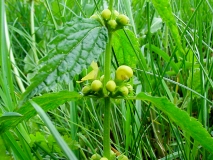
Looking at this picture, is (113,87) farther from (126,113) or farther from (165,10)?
(126,113)

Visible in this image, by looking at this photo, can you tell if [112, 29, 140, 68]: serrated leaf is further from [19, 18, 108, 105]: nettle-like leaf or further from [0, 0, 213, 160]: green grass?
[19, 18, 108, 105]: nettle-like leaf

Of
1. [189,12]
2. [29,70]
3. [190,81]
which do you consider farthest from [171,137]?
[189,12]

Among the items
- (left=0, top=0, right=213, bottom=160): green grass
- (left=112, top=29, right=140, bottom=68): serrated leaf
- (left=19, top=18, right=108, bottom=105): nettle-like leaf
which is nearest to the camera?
(left=19, top=18, right=108, bottom=105): nettle-like leaf

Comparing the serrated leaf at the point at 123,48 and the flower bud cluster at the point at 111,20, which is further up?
the flower bud cluster at the point at 111,20

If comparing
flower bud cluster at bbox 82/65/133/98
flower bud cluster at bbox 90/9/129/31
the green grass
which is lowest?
the green grass

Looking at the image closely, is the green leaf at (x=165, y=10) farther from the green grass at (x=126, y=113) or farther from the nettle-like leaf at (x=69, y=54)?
the nettle-like leaf at (x=69, y=54)

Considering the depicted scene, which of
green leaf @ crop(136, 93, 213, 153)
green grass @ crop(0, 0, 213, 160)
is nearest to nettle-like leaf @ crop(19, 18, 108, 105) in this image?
green grass @ crop(0, 0, 213, 160)

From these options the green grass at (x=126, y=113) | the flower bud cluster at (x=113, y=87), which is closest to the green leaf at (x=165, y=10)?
the green grass at (x=126, y=113)

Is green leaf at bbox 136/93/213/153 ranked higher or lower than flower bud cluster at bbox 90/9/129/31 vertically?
lower

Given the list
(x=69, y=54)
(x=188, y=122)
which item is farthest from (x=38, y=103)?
(x=188, y=122)
